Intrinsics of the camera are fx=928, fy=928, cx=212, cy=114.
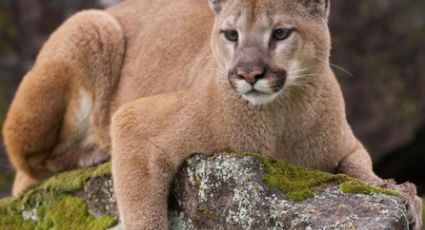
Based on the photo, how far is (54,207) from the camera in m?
8.42

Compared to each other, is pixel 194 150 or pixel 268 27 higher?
pixel 268 27

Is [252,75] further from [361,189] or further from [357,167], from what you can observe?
[357,167]

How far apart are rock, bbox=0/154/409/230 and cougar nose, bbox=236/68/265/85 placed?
0.59 meters

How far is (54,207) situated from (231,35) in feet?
8.00

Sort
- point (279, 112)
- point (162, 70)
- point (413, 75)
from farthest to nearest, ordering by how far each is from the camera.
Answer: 1. point (413, 75)
2. point (162, 70)
3. point (279, 112)

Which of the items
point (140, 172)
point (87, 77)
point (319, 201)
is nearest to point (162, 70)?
point (87, 77)

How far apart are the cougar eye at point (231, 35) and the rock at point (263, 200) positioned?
3.01ft

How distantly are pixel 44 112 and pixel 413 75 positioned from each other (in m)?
6.23

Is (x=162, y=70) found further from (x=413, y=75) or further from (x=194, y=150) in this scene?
(x=413, y=75)

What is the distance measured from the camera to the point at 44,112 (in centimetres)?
902

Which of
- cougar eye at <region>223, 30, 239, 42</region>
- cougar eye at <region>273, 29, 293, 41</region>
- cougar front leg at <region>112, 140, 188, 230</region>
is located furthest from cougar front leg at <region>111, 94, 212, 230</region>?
cougar eye at <region>273, 29, 293, 41</region>

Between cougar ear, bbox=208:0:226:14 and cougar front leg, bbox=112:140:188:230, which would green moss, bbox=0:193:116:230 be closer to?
cougar front leg, bbox=112:140:188:230

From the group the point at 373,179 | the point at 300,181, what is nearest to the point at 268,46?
the point at 300,181

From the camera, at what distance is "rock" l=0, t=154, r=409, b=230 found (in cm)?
627
